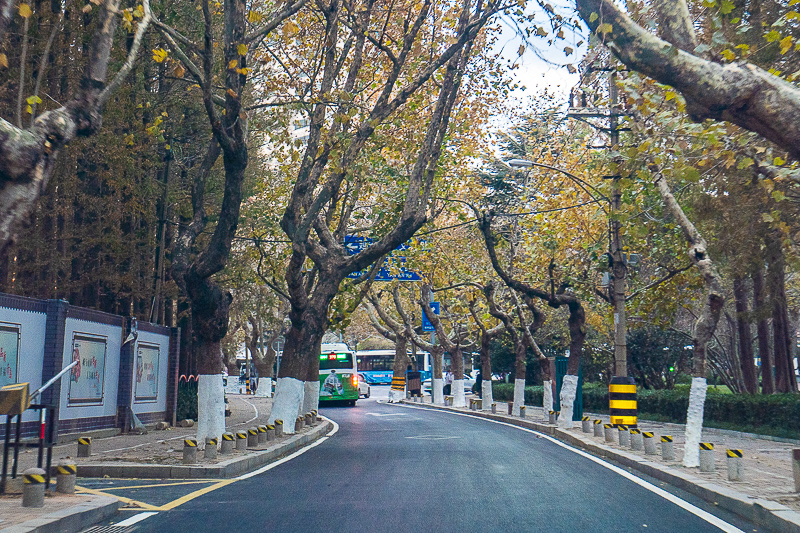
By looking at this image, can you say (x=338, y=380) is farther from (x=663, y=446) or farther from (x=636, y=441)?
(x=663, y=446)

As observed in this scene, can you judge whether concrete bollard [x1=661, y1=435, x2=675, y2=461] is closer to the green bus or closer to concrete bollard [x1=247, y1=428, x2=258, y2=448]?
concrete bollard [x1=247, y1=428, x2=258, y2=448]

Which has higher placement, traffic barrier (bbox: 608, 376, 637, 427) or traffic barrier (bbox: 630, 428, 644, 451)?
traffic barrier (bbox: 608, 376, 637, 427)

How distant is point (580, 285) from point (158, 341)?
482 inches

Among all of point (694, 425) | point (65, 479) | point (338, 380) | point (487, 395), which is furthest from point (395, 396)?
point (65, 479)

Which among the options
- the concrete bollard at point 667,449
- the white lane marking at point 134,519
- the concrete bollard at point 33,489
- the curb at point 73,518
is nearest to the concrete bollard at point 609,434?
the concrete bollard at point 667,449

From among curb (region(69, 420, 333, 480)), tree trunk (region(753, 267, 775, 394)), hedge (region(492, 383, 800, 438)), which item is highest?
tree trunk (region(753, 267, 775, 394))

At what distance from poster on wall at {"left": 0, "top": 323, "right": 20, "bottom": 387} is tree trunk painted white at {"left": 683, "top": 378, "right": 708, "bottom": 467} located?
11953 mm

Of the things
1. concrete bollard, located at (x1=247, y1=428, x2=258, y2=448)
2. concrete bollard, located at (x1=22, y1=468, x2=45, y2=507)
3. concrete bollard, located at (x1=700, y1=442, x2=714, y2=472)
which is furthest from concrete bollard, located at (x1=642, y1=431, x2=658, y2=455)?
concrete bollard, located at (x1=22, y1=468, x2=45, y2=507)

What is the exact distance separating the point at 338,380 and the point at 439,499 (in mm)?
34045

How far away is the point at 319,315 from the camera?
19422 millimetres

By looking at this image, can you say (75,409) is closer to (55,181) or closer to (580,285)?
(55,181)

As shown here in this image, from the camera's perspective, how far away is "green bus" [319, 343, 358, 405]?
43281 millimetres

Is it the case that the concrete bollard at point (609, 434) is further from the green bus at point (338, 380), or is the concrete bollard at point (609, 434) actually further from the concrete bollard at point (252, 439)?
the green bus at point (338, 380)

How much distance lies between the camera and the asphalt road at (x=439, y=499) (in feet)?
26.5
